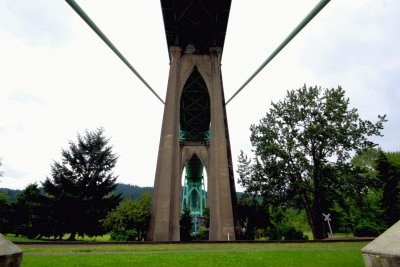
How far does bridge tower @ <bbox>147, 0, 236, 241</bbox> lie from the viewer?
17375 millimetres

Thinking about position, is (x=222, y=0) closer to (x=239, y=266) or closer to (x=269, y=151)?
(x=269, y=151)

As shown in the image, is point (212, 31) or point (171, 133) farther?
point (212, 31)

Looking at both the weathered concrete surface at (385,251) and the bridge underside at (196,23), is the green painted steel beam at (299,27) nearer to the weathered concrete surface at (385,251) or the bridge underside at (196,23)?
the weathered concrete surface at (385,251)

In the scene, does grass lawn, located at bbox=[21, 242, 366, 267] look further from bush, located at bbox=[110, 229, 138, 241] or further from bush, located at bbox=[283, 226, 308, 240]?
bush, located at bbox=[283, 226, 308, 240]

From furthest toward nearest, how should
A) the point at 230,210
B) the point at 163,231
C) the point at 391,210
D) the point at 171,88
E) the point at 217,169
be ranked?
1. the point at 391,210
2. the point at 171,88
3. the point at 217,169
4. the point at 230,210
5. the point at 163,231

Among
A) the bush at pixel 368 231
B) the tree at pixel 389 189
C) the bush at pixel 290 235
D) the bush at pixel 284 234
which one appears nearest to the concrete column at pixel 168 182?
the bush at pixel 284 234

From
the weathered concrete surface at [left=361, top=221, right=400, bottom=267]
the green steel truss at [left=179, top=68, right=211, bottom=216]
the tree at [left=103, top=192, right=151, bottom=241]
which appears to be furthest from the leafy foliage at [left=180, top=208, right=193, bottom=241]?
the weathered concrete surface at [left=361, top=221, right=400, bottom=267]

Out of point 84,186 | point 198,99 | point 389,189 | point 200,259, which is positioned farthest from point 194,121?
point 200,259

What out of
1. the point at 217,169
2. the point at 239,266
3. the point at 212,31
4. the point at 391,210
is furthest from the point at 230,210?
the point at 391,210

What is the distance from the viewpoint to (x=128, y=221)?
2059 cm

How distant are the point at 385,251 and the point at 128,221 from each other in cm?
1959

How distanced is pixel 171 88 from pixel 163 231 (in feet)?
37.6

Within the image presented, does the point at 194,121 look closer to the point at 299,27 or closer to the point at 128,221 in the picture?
the point at 128,221

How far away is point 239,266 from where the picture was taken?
5512 mm
